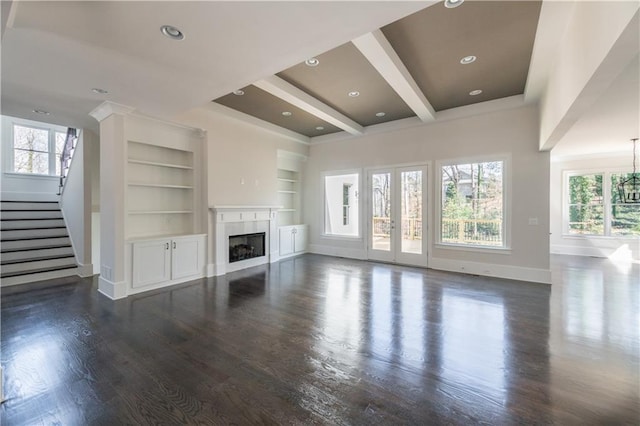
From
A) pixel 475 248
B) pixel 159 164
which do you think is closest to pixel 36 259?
pixel 159 164

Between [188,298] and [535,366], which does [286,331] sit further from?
[535,366]

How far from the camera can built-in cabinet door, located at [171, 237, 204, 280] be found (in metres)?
4.68

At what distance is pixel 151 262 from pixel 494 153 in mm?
6432

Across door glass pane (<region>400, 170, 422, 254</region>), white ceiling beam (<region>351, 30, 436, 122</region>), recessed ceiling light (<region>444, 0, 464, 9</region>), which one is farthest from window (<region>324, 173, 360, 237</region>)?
recessed ceiling light (<region>444, 0, 464, 9</region>)

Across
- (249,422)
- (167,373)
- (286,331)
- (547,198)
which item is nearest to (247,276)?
(286,331)

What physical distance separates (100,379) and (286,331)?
1.58 meters

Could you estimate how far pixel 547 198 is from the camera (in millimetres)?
4727

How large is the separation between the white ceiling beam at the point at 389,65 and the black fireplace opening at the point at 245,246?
13.5ft

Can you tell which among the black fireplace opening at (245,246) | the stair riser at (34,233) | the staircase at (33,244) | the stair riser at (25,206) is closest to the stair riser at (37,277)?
the staircase at (33,244)

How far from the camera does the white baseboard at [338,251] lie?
6.85 metres

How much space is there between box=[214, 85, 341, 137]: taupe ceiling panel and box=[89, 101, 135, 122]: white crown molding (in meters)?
1.51

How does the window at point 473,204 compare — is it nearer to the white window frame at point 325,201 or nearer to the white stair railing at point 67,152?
the white window frame at point 325,201

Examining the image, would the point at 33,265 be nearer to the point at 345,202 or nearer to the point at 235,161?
the point at 235,161

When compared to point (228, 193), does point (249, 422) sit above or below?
below
